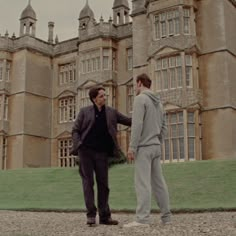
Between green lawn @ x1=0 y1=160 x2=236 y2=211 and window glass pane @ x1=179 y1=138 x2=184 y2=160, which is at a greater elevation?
window glass pane @ x1=179 y1=138 x2=184 y2=160

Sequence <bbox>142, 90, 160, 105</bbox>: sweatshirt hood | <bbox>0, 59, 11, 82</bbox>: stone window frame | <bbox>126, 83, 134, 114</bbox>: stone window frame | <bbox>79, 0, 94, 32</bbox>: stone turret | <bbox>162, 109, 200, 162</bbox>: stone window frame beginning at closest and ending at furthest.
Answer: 1. <bbox>142, 90, 160, 105</bbox>: sweatshirt hood
2. <bbox>162, 109, 200, 162</bbox>: stone window frame
3. <bbox>126, 83, 134, 114</bbox>: stone window frame
4. <bbox>0, 59, 11, 82</bbox>: stone window frame
5. <bbox>79, 0, 94, 32</bbox>: stone turret

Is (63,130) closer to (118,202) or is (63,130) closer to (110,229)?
(118,202)

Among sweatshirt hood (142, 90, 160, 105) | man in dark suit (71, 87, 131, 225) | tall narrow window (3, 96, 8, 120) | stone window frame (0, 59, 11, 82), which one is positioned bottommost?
man in dark suit (71, 87, 131, 225)

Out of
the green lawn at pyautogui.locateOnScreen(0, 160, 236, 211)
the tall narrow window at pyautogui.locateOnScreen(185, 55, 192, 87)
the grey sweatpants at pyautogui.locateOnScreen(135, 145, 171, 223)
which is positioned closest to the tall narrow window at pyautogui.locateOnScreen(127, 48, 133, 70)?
the tall narrow window at pyautogui.locateOnScreen(185, 55, 192, 87)

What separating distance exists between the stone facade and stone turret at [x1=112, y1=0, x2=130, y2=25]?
0.24 ft

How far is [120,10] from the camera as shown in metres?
30.3

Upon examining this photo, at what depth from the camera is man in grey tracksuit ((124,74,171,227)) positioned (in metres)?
5.43

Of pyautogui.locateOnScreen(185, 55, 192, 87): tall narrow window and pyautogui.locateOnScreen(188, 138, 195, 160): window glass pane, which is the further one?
pyautogui.locateOnScreen(185, 55, 192, 87): tall narrow window

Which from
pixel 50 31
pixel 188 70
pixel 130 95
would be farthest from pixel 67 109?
pixel 188 70

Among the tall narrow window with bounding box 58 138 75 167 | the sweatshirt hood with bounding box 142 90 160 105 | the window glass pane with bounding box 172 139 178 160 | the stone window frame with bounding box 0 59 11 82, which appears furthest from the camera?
the stone window frame with bounding box 0 59 11 82

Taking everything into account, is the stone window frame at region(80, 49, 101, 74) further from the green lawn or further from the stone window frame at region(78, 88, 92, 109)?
the green lawn

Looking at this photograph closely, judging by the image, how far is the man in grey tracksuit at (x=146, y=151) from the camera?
5.43 meters

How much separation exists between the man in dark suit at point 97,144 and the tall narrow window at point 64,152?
23040 millimetres

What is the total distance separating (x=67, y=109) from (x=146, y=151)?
2488 centimetres
